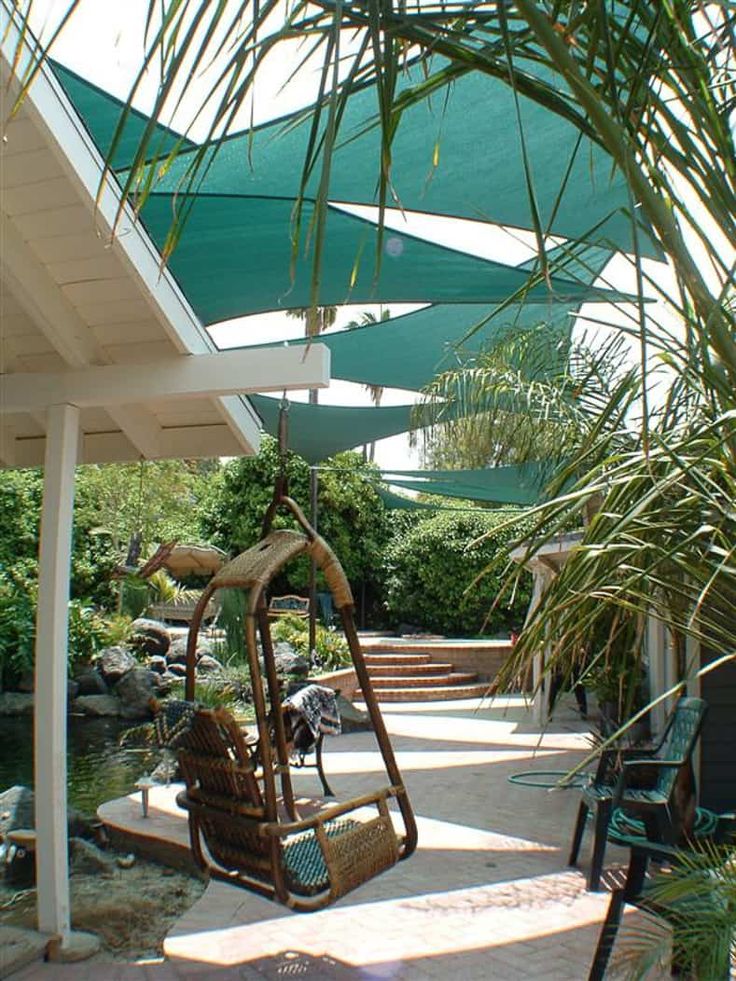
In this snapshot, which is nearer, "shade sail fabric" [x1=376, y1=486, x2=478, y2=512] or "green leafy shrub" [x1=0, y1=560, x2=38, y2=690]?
"green leafy shrub" [x1=0, y1=560, x2=38, y2=690]

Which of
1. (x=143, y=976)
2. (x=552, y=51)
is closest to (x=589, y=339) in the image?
(x=143, y=976)

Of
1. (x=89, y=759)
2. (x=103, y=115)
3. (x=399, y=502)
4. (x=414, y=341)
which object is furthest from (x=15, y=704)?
(x=103, y=115)

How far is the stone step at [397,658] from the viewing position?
15.1 m

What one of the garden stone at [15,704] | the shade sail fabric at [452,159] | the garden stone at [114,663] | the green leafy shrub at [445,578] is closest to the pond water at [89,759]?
the garden stone at [15,704]

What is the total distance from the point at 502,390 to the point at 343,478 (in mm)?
12866

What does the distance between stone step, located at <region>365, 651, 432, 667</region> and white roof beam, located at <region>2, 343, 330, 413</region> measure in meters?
11.1

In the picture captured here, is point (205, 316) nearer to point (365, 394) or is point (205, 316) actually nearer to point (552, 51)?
point (552, 51)

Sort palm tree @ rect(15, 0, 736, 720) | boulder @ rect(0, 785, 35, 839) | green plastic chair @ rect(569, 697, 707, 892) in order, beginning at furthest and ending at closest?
boulder @ rect(0, 785, 35, 839) < green plastic chair @ rect(569, 697, 707, 892) < palm tree @ rect(15, 0, 736, 720)

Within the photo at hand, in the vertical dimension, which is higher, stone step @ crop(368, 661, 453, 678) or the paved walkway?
stone step @ crop(368, 661, 453, 678)

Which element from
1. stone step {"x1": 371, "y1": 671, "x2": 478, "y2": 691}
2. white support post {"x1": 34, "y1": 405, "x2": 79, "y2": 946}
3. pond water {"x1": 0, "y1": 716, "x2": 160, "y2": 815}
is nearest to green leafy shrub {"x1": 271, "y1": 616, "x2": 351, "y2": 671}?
stone step {"x1": 371, "y1": 671, "x2": 478, "y2": 691}

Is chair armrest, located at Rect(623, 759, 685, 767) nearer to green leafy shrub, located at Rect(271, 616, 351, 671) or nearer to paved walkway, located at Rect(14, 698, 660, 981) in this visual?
paved walkway, located at Rect(14, 698, 660, 981)

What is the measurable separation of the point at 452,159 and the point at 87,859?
4956 millimetres

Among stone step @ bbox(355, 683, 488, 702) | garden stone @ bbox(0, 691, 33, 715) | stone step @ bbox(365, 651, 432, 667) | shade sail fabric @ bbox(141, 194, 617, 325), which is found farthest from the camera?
stone step @ bbox(365, 651, 432, 667)

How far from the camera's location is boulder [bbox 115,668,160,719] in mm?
12383
